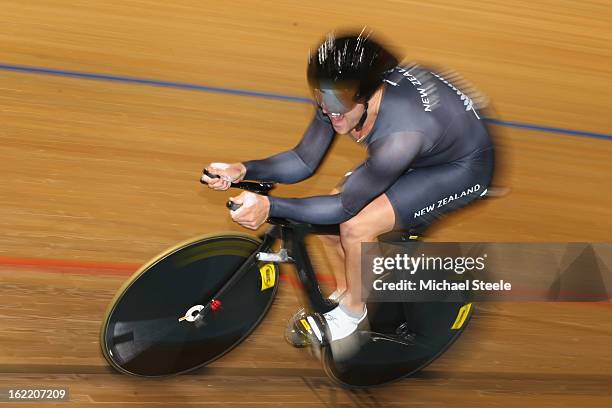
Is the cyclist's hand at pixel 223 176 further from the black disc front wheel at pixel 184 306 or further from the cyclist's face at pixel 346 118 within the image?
the cyclist's face at pixel 346 118

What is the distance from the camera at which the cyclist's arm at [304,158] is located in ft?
10.1

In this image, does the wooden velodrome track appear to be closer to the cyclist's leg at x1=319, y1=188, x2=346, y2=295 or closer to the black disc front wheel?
the black disc front wheel

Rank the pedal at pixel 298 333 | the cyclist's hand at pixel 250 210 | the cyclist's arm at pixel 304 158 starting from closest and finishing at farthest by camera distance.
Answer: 1. the cyclist's hand at pixel 250 210
2. the cyclist's arm at pixel 304 158
3. the pedal at pixel 298 333

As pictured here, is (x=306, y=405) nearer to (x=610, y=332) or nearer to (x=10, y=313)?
(x=10, y=313)

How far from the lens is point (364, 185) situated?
2773mm

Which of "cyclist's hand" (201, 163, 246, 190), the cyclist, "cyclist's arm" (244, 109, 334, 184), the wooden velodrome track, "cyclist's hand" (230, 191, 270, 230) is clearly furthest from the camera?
the wooden velodrome track

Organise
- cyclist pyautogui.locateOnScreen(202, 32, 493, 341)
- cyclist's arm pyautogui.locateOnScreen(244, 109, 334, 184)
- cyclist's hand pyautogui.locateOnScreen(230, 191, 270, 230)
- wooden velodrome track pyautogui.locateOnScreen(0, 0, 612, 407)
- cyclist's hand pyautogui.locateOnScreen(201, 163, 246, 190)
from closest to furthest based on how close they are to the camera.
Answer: cyclist's hand pyautogui.locateOnScreen(230, 191, 270, 230)
cyclist pyautogui.locateOnScreen(202, 32, 493, 341)
cyclist's hand pyautogui.locateOnScreen(201, 163, 246, 190)
cyclist's arm pyautogui.locateOnScreen(244, 109, 334, 184)
wooden velodrome track pyautogui.locateOnScreen(0, 0, 612, 407)

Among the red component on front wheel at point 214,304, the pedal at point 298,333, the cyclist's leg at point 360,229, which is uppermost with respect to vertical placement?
the cyclist's leg at point 360,229

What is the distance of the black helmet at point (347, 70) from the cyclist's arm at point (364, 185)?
17cm

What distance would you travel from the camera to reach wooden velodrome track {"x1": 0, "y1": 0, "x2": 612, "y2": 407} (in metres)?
3.43

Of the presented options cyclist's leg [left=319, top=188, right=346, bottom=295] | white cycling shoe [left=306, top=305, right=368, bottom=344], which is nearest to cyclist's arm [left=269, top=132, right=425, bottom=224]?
cyclist's leg [left=319, top=188, right=346, bottom=295]

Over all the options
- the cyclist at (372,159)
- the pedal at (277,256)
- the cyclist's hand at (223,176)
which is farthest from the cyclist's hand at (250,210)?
the pedal at (277,256)

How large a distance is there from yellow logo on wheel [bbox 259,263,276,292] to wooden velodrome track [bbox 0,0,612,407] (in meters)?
0.38

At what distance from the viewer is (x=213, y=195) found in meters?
4.33
